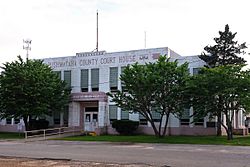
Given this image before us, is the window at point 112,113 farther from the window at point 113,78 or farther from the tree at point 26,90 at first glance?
the tree at point 26,90

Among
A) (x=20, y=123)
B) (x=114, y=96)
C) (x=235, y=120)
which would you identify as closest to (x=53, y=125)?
(x=20, y=123)

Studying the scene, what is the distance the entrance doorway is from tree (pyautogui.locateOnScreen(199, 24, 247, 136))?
43.8 feet

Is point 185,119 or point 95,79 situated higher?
point 95,79

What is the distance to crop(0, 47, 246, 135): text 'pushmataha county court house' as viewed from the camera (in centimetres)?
3912

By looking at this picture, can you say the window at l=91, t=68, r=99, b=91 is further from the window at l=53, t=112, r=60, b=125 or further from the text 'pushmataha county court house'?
the window at l=53, t=112, r=60, b=125

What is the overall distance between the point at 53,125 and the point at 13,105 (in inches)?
310

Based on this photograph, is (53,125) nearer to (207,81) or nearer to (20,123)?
(20,123)

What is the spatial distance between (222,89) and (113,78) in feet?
49.7

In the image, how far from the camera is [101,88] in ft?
140

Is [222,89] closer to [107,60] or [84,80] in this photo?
[107,60]

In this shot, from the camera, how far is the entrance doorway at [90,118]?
42319 millimetres

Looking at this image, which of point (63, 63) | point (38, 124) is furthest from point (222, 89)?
point (38, 124)

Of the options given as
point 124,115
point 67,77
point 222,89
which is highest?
point 67,77

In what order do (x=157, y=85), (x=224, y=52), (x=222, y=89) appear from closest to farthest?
(x=222, y=89)
(x=157, y=85)
(x=224, y=52)
